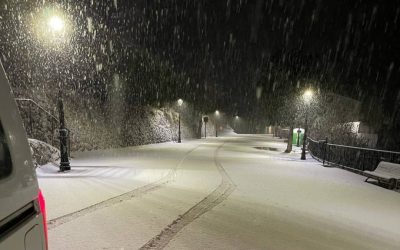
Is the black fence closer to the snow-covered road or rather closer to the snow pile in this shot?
the snow-covered road

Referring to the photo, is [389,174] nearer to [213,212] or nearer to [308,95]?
[213,212]

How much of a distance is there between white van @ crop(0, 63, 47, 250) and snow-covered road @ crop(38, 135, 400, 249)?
9.60ft

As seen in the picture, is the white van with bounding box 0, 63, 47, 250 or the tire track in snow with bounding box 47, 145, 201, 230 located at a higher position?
the white van with bounding box 0, 63, 47, 250

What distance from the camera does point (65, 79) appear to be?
1825cm

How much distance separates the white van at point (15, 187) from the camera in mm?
1364

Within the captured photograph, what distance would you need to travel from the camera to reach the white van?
4.48 feet

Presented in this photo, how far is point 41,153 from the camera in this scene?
1086cm

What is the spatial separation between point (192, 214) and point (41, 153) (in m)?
7.58

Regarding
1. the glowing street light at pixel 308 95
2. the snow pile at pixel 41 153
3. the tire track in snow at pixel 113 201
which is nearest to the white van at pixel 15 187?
the tire track in snow at pixel 113 201

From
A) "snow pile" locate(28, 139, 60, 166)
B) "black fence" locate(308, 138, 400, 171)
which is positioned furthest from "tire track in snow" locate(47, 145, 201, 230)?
"black fence" locate(308, 138, 400, 171)

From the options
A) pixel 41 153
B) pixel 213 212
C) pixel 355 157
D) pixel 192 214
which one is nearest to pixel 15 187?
pixel 192 214

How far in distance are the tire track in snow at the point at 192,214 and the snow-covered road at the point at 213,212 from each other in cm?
2

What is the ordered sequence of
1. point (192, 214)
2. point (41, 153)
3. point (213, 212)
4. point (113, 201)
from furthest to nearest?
point (41, 153) → point (113, 201) → point (213, 212) → point (192, 214)

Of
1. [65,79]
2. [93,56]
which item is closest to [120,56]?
[93,56]
